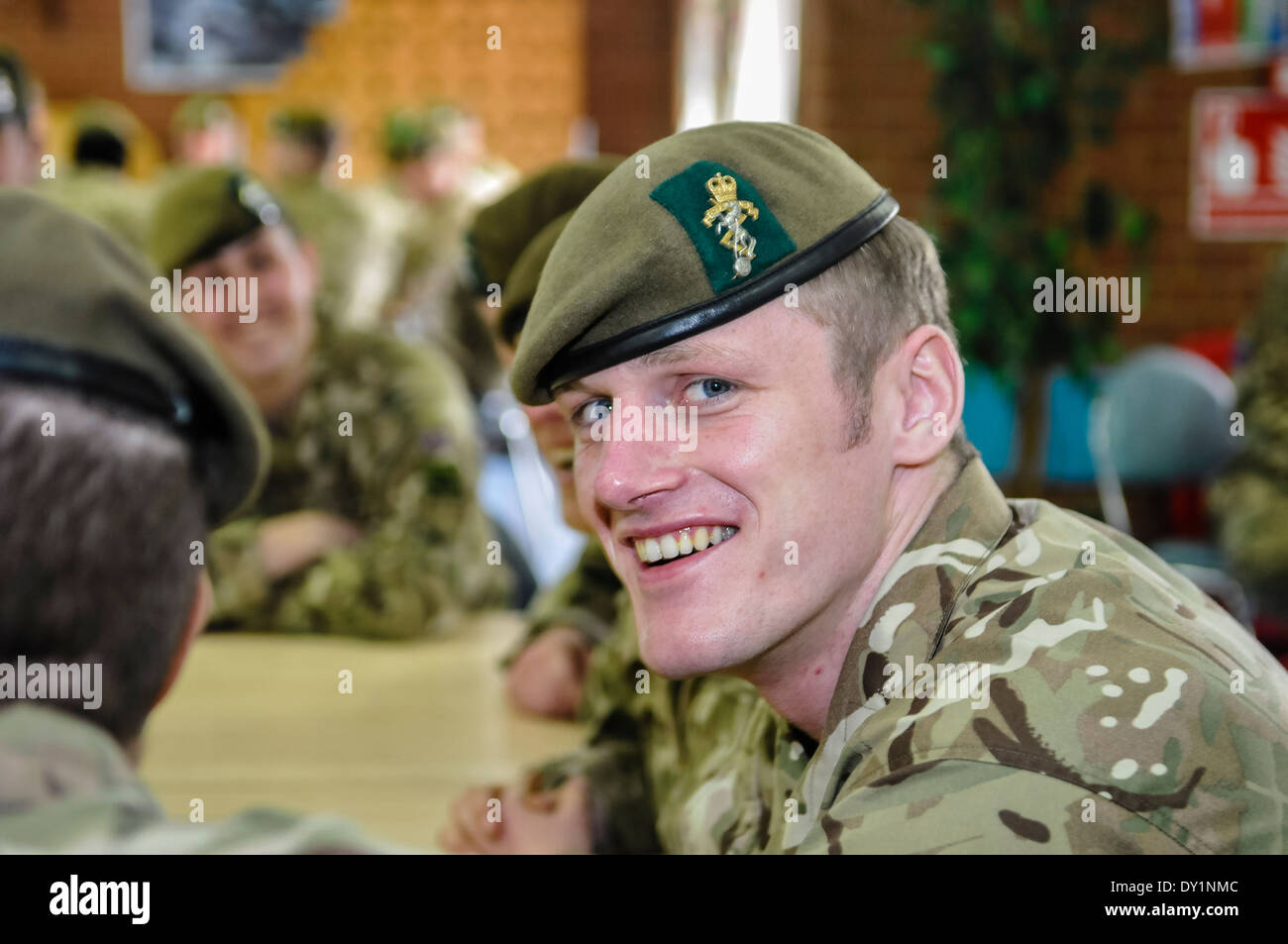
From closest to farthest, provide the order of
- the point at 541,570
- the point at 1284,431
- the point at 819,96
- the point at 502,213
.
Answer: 1. the point at 502,213
2. the point at 1284,431
3. the point at 541,570
4. the point at 819,96

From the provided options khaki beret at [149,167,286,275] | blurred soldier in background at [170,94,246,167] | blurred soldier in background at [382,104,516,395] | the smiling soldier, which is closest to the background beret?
blurred soldier in background at [382,104,516,395]

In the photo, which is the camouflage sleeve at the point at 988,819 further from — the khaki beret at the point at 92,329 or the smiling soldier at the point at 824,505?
the khaki beret at the point at 92,329

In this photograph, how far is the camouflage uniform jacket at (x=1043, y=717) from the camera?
617 millimetres

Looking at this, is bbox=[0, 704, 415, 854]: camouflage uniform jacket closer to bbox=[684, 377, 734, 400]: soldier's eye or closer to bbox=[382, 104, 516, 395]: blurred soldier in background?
bbox=[684, 377, 734, 400]: soldier's eye

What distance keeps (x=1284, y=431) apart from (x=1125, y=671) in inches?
75.3

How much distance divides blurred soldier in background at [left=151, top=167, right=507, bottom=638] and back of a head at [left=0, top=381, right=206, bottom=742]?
118 cm

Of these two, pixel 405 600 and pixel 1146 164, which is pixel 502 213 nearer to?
pixel 405 600

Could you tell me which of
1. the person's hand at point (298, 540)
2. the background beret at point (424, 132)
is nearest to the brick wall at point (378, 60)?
the background beret at point (424, 132)

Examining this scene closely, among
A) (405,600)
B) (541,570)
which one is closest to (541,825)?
(405,600)

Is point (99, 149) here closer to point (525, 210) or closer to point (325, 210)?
point (325, 210)

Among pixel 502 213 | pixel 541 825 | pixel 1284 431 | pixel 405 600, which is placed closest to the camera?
pixel 541 825

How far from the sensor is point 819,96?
362 cm

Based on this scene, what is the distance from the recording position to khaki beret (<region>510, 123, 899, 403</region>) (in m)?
0.75

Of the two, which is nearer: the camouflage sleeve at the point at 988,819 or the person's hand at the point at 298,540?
the camouflage sleeve at the point at 988,819
